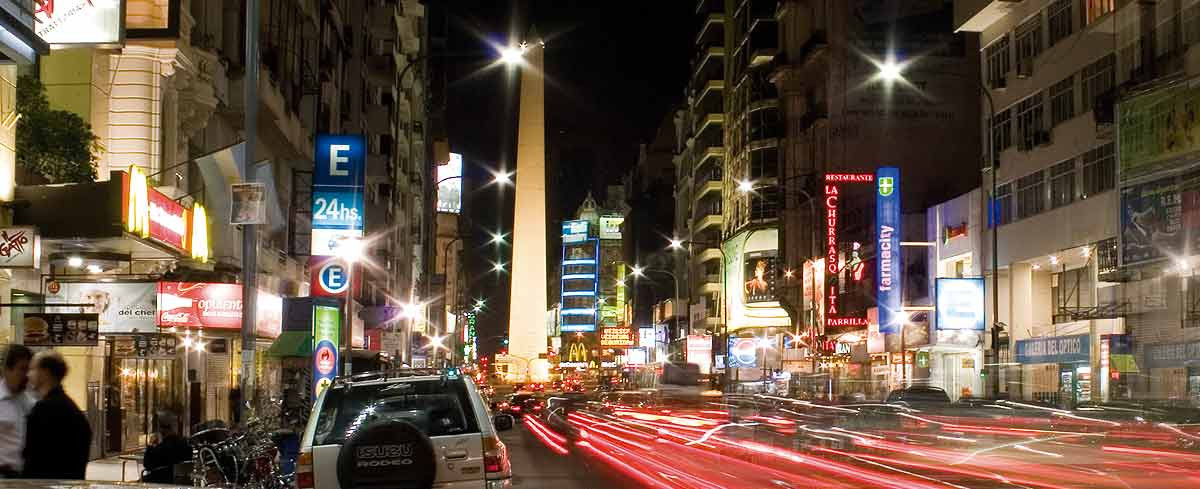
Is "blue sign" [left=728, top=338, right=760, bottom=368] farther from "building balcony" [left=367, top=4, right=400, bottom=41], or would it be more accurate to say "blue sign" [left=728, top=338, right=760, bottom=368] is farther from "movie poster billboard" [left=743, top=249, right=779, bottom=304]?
"building balcony" [left=367, top=4, right=400, bottom=41]

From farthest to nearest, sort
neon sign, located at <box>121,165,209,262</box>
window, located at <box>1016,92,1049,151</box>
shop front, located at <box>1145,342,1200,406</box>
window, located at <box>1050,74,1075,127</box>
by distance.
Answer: window, located at <box>1016,92,1049,151</box> → window, located at <box>1050,74,1075,127</box> → shop front, located at <box>1145,342,1200,406</box> → neon sign, located at <box>121,165,209,262</box>

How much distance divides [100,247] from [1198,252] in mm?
28239

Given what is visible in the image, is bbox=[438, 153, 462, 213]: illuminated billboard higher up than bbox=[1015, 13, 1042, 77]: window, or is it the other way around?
bbox=[438, 153, 462, 213]: illuminated billboard

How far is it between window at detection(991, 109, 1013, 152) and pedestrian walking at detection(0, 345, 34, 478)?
45.9 m

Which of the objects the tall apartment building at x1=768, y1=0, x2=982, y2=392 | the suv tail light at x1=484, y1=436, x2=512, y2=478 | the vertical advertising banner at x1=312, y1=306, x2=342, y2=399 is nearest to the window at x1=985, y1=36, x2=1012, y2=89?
the tall apartment building at x1=768, y1=0, x2=982, y2=392

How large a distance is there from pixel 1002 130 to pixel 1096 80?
881 cm

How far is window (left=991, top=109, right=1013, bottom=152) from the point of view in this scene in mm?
52362

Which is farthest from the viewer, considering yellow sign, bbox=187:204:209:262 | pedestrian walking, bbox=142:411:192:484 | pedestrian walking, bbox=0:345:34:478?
yellow sign, bbox=187:204:209:262

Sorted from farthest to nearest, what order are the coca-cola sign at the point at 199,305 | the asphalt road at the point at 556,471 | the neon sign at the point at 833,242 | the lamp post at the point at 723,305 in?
1. the lamp post at the point at 723,305
2. the neon sign at the point at 833,242
3. the coca-cola sign at the point at 199,305
4. the asphalt road at the point at 556,471

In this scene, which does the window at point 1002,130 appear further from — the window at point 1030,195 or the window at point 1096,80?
the window at point 1096,80

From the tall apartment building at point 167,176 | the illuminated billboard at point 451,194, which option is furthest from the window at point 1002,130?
the illuminated billboard at point 451,194

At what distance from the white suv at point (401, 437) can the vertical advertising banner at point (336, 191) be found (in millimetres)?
23760

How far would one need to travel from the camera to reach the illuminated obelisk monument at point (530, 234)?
122 meters

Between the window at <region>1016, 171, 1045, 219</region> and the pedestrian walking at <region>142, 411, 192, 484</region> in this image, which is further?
the window at <region>1016, 171, 1045, 219</region>
